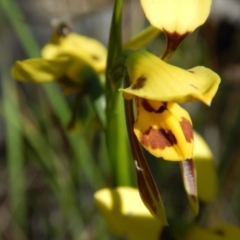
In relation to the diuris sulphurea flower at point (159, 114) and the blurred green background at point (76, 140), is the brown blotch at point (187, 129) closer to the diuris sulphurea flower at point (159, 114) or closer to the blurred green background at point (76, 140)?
the diuris sulphurea flower at point (159, 114)

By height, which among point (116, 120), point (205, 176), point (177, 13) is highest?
point (177, 13)

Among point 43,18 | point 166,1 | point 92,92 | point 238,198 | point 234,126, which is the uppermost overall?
point 166,1

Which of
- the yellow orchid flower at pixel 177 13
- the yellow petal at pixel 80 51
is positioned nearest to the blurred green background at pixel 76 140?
the yellow petal at pixel 80 51

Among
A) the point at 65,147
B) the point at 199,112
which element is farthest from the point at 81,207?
the point at 199,112

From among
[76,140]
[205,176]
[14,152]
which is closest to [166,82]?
[205,176]

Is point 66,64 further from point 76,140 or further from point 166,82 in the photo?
point 76,140

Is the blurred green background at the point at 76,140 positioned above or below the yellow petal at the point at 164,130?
below

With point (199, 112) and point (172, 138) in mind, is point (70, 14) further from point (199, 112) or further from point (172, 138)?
point (172, 138)
